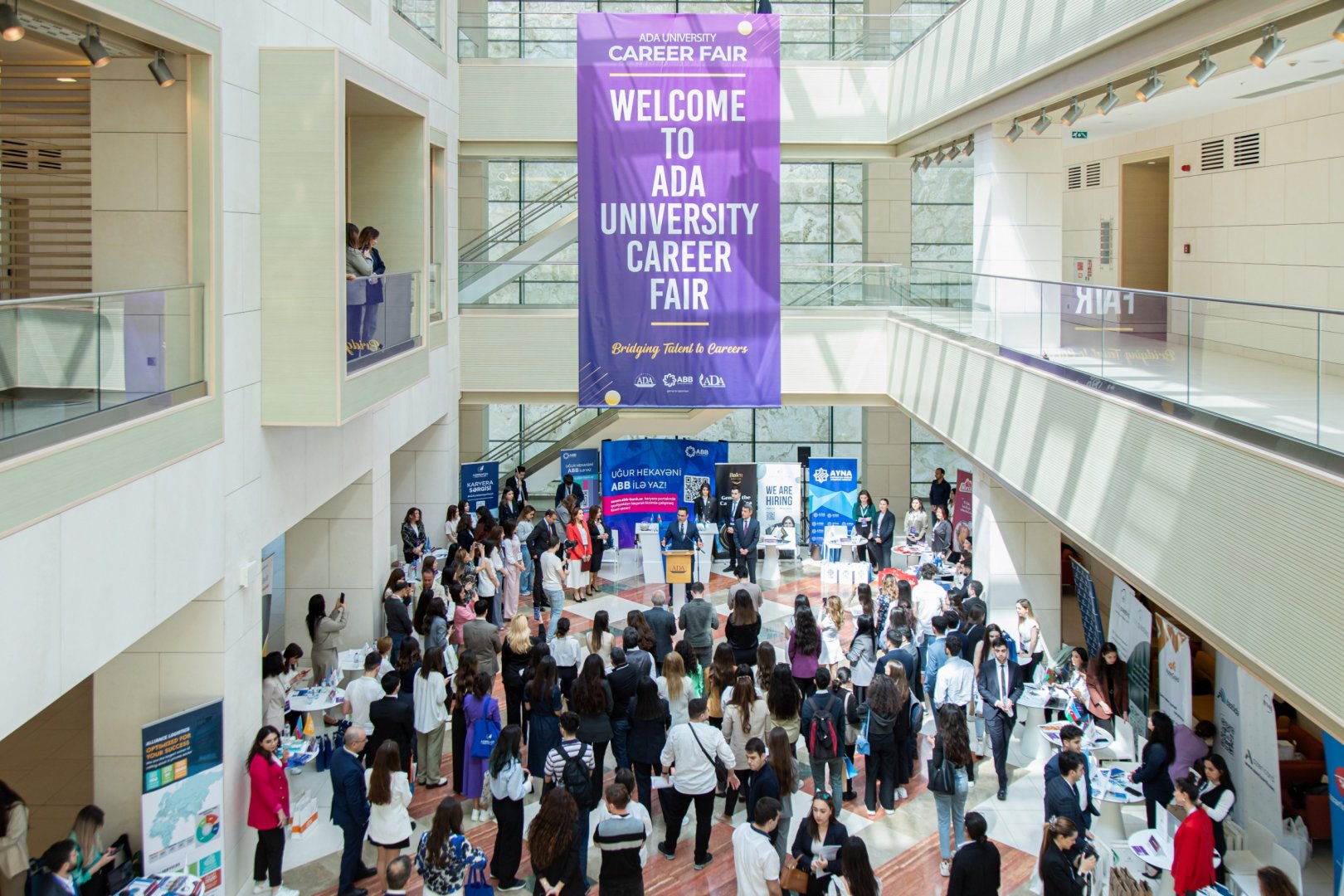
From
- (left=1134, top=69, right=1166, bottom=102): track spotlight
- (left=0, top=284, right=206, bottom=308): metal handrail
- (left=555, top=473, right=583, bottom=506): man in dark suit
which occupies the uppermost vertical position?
(left=1134, top=69, right=1166, bottom=102): track spotlight

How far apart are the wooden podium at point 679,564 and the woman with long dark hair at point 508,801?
828 centimetres

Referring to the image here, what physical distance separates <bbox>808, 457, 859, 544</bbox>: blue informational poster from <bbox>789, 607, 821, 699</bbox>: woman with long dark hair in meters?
9.01

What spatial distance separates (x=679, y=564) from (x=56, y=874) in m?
11.6

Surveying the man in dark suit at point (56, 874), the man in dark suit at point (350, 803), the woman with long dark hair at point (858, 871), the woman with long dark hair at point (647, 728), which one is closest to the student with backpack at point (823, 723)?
the woman with long dark hair at point (647, 728)

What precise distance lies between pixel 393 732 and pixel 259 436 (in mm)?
2800

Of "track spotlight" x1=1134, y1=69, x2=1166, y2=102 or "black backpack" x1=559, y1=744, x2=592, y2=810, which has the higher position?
"track spotlight" x1=1134, y1=69, x2=1166, y2=102

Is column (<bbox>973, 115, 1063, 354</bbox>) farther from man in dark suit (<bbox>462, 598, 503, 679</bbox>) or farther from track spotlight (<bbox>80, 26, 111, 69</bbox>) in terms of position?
track spotlight (<bbox>80, 26, 111, 69</bbox>)

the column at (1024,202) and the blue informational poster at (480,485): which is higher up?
the column at (1024,202)

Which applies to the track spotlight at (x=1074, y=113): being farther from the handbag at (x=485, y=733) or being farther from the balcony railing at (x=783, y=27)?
the handbag at (x=485, y=733)

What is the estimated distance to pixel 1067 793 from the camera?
9.20 metres

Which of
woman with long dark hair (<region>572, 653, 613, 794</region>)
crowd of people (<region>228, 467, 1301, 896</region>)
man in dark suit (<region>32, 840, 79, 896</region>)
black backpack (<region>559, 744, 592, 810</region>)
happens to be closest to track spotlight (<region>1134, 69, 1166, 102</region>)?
crowd of people (<region>228, 467, 1301, 896</region>)

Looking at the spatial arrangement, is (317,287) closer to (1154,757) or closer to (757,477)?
(1154,757)

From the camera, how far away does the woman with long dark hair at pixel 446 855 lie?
8.38 m

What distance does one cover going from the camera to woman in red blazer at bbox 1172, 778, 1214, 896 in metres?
8.73
